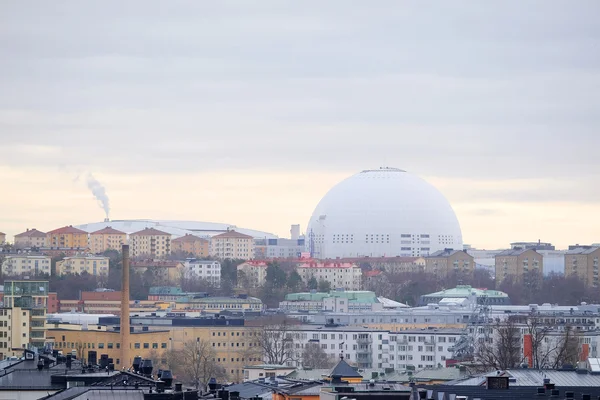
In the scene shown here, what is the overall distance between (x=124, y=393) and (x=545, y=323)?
6535 centimetres

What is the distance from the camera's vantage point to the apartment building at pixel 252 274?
514ft

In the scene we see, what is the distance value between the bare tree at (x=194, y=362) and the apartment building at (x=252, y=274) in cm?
5834

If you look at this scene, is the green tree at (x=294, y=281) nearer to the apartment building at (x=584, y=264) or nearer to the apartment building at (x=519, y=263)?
the apartment building at (x=519, y=263)

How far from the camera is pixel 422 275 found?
171m

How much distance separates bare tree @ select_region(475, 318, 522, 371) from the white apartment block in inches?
2765

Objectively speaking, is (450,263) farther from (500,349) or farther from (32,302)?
(500,349)

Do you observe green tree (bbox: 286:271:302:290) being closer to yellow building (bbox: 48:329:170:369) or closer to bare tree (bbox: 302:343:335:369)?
bare tree (bbox: 302:343:335:369)

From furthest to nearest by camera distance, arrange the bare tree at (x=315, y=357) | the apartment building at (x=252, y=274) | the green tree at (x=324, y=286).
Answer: the apartment building at (x=252, y=274) < the green tree at (x=324, y=286) < the bare tree at (x=315, y=357)

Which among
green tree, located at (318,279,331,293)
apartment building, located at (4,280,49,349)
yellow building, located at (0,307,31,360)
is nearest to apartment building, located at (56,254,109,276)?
green tree, located at (318,279,331,293)

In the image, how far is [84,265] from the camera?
157625 millimetres

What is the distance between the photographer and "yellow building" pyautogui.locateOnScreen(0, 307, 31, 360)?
74.1 meters

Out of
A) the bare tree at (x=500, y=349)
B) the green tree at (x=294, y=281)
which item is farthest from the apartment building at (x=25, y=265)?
the bare tree at (x=500, y=349)

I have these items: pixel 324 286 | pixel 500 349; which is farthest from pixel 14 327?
pixel 324 286

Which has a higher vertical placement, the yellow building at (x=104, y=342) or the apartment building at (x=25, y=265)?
the apartment building at (x=25, y=265)
